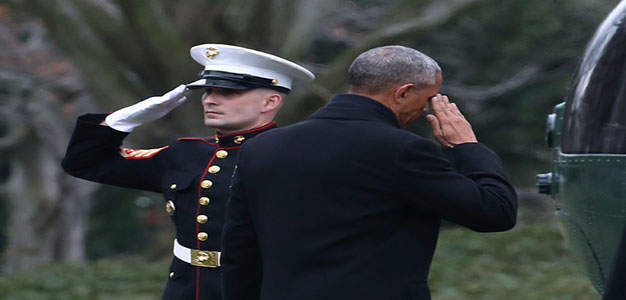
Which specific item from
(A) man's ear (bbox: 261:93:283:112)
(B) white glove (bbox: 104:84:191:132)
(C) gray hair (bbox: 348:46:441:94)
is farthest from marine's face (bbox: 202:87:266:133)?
(C) gray hair (bbox: 348:46:441:94)

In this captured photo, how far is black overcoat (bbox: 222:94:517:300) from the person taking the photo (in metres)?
2.72

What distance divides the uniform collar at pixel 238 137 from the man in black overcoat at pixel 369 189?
873 mm

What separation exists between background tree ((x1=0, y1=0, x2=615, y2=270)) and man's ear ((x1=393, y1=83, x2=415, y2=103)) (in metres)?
6.29

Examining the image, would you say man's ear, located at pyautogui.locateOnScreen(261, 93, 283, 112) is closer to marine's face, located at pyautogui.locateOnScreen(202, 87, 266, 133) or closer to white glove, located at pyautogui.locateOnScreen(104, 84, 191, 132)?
marine's face, located at pyautogui.locateOnScreen(202, 87, 266, 133)

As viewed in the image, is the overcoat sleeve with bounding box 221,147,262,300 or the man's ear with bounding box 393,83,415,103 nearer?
the man's ear with bounding box 393,83,415,103

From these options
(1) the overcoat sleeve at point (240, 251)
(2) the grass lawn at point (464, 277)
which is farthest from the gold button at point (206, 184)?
(2) the grass lawn at point (464, 277)

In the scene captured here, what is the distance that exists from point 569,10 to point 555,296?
8.59 metres

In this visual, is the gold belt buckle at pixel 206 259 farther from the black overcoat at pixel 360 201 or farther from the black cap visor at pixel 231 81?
the black overcoat at pixel 360 201

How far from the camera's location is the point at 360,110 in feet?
9.38

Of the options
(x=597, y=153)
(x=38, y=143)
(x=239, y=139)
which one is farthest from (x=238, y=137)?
(x=38, y=143)

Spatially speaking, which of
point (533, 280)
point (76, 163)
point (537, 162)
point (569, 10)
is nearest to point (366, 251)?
point (76, 163)

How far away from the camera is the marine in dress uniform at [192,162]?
3.79 meters

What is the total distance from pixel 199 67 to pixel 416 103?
698 cm

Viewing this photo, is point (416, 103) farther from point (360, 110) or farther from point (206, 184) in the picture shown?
point (206, 184)
